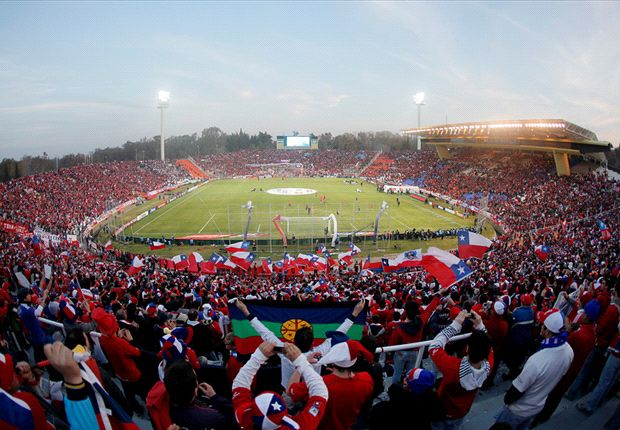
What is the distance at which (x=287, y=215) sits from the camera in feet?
152

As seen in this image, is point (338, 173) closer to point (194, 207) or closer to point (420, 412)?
point (194, 207)

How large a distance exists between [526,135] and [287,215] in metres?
31.1

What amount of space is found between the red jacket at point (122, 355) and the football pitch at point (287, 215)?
3062 cm

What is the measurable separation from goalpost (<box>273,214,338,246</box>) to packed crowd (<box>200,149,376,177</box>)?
5365 cm

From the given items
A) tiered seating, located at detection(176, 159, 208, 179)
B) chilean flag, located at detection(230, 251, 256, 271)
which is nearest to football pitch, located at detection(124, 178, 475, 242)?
chilean flag, located at detection(230, 251, 256, 271)

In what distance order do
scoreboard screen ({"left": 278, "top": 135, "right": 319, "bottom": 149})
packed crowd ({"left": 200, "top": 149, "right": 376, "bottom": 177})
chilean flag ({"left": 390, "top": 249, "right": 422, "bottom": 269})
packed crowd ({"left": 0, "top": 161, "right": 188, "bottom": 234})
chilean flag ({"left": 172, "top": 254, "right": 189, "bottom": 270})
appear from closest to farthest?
chilean flag ({"left": 390, "top": 249, "right": 422, "bottom": 269}) < chilean flag ({"left": 172, "top": 254, "right": 189, "bottom": 270}) < packed crowd ({"left": 0, "top": 161, "right": 188, "bottom": 234}) < packed crowd ({"left": 200, "top": 149, "right": 376, "bottom": 177}) < scoreboard screen ({"left": 278, "top": 135, "right": 319, "bottom": 149})

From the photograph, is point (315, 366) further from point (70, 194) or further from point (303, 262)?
point (70, 194)

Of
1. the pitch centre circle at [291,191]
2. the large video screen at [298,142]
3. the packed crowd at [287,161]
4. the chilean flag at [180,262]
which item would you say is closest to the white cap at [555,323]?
the chilean flag at [180,262]

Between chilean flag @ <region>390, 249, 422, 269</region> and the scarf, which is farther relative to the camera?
chilean flag @ <region>390, 249, 422, 269</region>

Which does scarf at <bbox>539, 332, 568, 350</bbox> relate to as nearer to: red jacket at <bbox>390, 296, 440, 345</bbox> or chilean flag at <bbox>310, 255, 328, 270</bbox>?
red jacket at <bbox>390, 296, 440, 345</bbox>

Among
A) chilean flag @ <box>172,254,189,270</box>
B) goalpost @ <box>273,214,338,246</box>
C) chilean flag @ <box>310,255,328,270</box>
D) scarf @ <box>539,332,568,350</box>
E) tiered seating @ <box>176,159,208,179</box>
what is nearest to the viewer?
scarf @ <box>539,332,568,350</box>

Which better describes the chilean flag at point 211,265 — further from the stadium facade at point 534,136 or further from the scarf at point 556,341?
the stadium facade at point 534,136

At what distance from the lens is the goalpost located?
36.5 m

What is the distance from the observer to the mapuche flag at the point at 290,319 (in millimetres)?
5574
